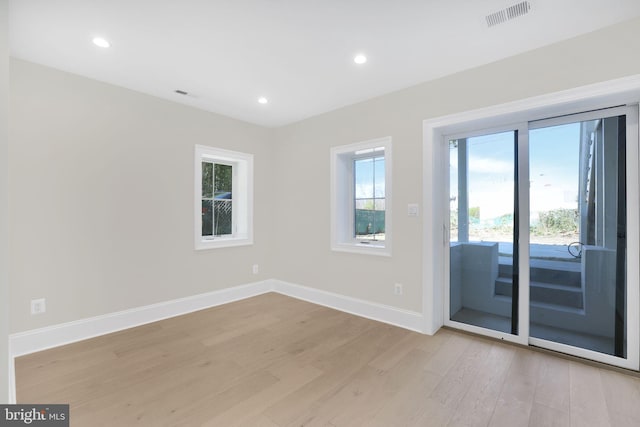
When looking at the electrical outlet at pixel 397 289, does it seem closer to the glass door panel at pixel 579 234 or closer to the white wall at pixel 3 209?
the glass door panel at pixel 579 234

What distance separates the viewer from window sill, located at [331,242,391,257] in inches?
135

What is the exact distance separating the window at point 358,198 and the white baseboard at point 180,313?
2.42ft

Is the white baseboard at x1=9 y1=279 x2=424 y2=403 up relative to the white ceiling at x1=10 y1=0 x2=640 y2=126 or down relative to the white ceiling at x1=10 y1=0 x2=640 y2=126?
down

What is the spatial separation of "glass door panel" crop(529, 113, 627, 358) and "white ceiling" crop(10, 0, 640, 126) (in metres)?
0.88

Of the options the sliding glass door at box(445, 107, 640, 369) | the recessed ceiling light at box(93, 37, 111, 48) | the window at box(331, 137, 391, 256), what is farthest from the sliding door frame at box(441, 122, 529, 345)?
the recessed ceiling light at box(93, 37, 111, 48)

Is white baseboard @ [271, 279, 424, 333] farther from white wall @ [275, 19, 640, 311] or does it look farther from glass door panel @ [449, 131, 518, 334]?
glass door panel @ [449, 131, 518, 334]

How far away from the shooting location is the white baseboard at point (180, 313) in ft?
8.68

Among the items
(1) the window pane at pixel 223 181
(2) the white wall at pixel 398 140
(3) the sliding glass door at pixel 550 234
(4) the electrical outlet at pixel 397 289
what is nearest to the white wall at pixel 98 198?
(1) the window pane at pixel 223 181

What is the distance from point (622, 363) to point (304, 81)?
378 cm

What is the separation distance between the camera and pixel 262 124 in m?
4.55

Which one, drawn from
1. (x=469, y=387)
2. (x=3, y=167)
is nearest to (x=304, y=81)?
(x=3, y=167)

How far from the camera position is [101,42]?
2.35 m

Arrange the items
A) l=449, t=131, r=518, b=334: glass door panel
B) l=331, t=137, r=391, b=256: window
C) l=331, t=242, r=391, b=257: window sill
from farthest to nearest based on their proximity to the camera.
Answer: l=331, t=137, r=391, b=256: window < l=331, t=242, r=391, b=257: window sill < l=449, t=131, r=518, b=334: glass door panel

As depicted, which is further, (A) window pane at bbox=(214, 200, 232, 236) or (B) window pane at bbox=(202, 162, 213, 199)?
(A) window pane at bbox=(214, 200, 232, 236)
